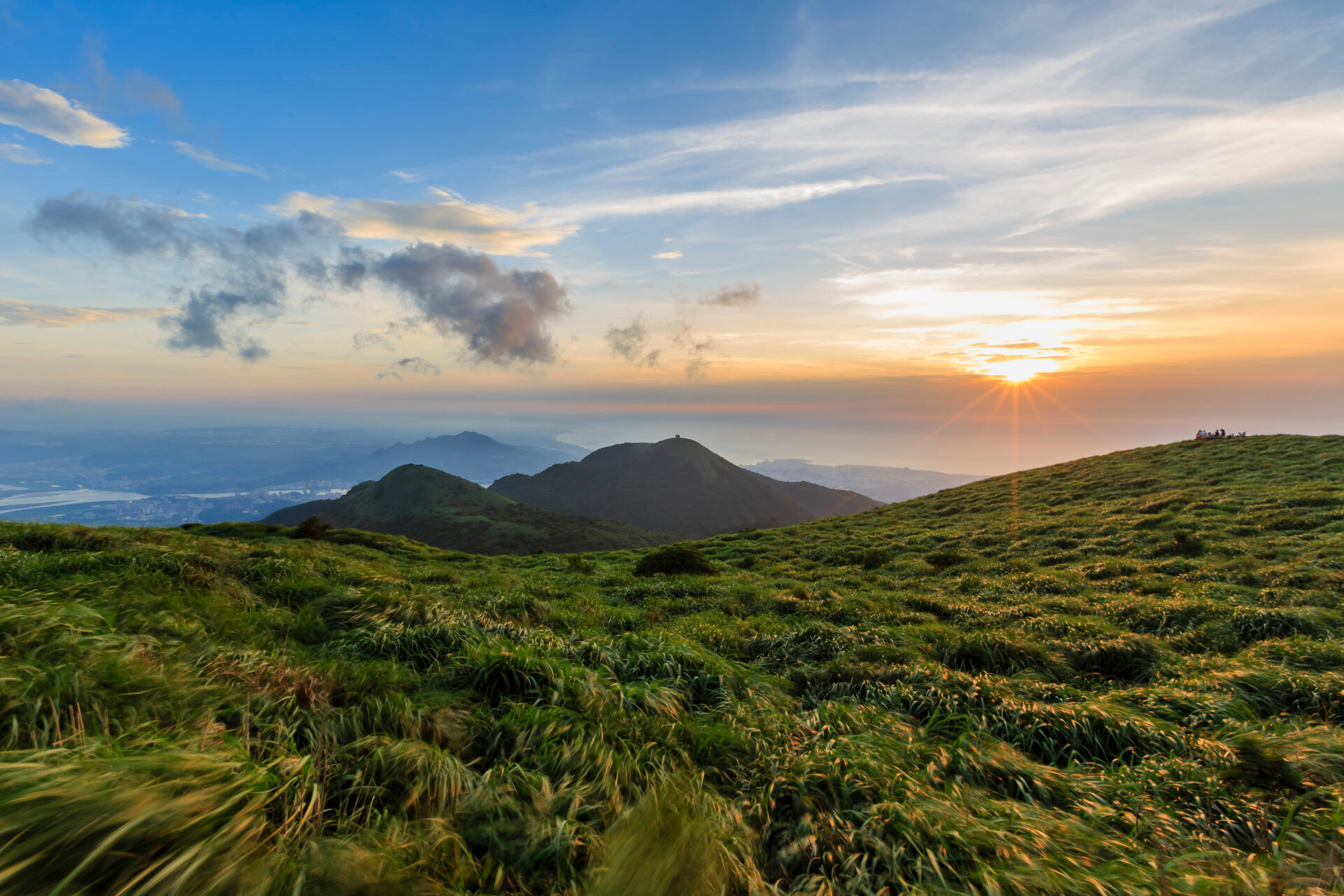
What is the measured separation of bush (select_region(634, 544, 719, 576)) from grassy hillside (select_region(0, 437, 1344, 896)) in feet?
32.8

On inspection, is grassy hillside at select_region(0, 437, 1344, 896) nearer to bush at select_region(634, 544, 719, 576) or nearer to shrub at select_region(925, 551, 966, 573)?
shrub at select_region(925, 551, 966, 573)

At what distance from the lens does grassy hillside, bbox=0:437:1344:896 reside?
3.20 metres

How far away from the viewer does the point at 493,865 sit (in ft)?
12.0

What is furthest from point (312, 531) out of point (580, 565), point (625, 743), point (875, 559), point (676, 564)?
point (625, 743)

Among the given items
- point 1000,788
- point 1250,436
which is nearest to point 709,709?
point 1000,788

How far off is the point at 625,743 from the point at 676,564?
17638mm

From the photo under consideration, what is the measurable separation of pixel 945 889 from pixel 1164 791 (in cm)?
322

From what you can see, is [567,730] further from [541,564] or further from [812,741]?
[541,564]

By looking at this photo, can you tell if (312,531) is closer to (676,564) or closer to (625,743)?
(676,564)

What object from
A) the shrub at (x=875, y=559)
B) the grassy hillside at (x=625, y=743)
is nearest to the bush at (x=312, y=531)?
the grassy hillside at (x=625, y=743)

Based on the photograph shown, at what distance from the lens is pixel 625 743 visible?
213 inches

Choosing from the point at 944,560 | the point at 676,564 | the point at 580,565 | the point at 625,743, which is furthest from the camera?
the point at 580,565

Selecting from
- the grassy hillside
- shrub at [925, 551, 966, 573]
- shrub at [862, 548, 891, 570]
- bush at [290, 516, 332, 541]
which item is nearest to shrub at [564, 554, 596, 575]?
shrub at [862, 548, 891, 570]

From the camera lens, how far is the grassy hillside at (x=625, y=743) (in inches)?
126
